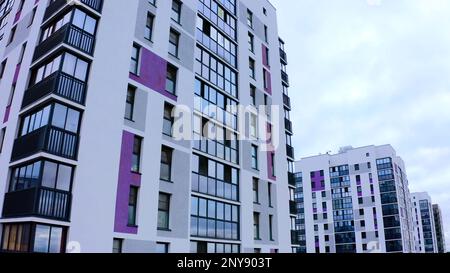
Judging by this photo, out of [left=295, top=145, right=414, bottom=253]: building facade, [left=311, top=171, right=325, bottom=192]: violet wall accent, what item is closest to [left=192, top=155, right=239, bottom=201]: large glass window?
[left=295, top=145, right=414, bottom=253]: building facade

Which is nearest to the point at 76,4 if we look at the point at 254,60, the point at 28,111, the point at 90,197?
the point at 28,111

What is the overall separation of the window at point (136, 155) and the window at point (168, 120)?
81.3 inches

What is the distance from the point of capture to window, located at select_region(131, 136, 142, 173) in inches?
820

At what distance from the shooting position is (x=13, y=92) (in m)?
22.5

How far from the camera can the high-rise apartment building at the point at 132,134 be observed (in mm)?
17484

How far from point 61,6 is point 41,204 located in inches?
422

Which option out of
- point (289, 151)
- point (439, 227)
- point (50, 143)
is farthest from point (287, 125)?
point (439, 227)

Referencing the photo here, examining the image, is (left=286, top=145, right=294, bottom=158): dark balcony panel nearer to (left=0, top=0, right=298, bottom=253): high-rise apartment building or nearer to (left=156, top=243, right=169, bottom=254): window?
(left=0, top=0, right=298, bottom=253): high-rise apartment building

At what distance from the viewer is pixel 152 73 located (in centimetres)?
2328

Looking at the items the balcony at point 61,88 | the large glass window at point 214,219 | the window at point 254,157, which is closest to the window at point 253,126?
the window at point 254,157

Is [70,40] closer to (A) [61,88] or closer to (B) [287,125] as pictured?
(A) [61,88]

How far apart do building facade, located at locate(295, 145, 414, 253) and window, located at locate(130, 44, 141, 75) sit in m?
72.8

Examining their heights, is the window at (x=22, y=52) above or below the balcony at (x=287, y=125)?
below

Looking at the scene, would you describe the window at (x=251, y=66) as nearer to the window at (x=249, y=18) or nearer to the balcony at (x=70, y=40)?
the window at (x=249, y=18)
